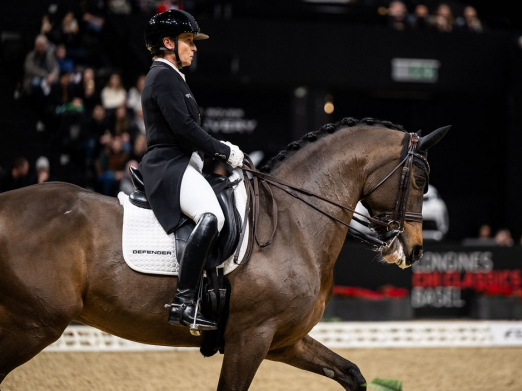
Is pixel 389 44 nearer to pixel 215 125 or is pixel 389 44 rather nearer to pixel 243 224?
pixel 215 125

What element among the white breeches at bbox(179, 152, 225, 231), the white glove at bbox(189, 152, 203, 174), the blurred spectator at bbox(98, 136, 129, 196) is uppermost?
the white glove at bbox(189, 152, 203, 174)

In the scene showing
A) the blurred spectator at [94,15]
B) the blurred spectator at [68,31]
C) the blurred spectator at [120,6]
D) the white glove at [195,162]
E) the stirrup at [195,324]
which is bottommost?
the stirrup at [195,324]

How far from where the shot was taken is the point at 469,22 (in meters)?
13.0

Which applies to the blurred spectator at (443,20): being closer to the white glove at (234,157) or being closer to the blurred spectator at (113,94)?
the blurred spectator at (113,94)

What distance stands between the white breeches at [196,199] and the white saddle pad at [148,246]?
0.65 ft

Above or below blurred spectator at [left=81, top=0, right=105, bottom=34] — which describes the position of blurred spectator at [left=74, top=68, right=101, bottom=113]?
below

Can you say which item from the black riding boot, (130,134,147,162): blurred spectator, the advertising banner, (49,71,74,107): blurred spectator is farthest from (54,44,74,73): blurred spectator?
the black riding boot

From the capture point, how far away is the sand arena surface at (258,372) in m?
5.87

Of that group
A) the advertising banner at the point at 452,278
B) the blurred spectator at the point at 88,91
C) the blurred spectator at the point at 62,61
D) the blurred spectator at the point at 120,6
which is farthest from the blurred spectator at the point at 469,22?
the blurred spectator at the point at 62,61

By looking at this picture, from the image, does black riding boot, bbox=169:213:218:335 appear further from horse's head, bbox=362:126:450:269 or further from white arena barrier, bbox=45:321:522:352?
white arena barrier, bbox=45:321:522:352

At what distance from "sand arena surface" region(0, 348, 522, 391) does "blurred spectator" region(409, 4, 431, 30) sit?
696cm

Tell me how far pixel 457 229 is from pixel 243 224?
35.4ft

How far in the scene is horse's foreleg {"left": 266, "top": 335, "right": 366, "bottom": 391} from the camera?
411 centimetres

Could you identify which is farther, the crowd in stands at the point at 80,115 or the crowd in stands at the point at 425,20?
the crowd in stands at the point at 425,20
